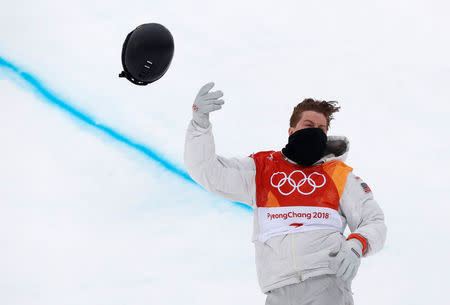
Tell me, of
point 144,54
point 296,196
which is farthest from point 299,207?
point 144,54

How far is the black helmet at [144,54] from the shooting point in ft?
9.30

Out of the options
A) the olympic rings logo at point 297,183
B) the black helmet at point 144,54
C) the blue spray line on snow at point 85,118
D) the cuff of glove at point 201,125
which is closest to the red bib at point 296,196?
the olympic rings logo at point 297,183

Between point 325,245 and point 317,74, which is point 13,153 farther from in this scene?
point 325,245

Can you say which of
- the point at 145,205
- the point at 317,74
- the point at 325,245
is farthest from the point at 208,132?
the point at 317,74

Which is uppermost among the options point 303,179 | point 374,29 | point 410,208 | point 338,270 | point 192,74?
point 374,29

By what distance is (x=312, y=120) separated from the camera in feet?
9.71

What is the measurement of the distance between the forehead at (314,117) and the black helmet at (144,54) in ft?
2.34

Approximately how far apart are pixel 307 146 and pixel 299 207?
0.90ft

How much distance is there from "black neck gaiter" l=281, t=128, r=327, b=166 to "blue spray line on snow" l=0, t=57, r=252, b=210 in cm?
261

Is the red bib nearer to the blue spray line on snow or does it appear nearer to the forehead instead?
the forehead

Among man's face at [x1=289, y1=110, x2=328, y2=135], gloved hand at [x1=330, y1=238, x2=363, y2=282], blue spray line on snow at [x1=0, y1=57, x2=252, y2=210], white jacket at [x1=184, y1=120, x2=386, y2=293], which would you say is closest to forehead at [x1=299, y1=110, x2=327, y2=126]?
man's face at [x1=289, y1=110, x2=328, y2=135]

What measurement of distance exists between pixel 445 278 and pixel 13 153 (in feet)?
12.2

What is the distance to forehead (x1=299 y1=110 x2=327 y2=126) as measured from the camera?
2963 millimetres

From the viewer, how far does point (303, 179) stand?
2742mm
